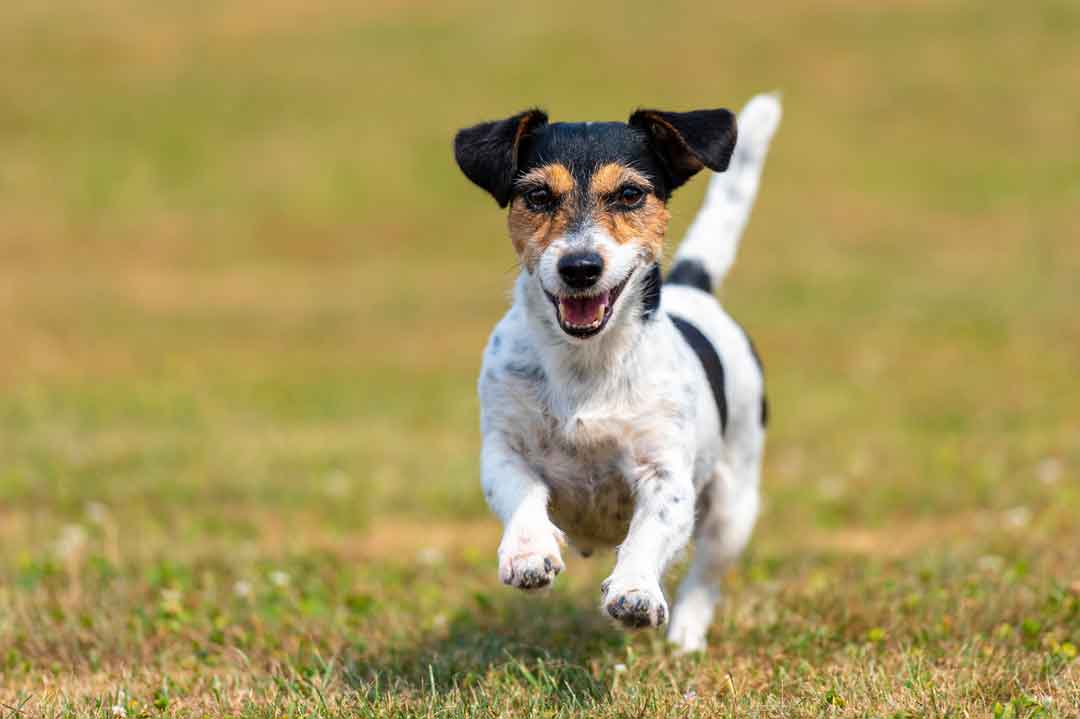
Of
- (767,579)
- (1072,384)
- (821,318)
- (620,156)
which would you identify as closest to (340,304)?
(821,318)

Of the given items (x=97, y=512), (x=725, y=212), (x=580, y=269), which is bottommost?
(x=97, y=512)

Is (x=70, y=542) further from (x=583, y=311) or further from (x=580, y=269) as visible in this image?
(x=580, y=269)

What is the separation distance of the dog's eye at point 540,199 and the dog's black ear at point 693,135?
511 mm

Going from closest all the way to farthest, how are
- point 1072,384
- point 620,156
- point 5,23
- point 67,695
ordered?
point 67,695, point 620,156, point 1072,384, point 5,23

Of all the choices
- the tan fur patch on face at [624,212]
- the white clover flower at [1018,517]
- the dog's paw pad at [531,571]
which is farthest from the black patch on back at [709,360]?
the white clover flower at [1018,517]

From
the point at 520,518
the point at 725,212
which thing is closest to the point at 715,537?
the point at 725,212

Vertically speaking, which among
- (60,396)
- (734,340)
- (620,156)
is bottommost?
(60,396)

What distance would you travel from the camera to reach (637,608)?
4.37 meters

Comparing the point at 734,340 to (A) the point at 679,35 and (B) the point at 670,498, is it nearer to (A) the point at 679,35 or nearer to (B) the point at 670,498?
(B) the point at 670,498

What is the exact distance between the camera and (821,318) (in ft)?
66.8

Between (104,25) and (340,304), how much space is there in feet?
62.3

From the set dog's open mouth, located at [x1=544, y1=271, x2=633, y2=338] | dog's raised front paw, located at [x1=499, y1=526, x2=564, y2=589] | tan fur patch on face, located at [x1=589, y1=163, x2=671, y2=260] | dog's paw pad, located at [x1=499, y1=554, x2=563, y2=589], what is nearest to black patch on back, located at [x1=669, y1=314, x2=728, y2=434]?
tan fur patch on face, located at [x1=589, y1=163, x2=671, y2=260]

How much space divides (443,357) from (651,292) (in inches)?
532

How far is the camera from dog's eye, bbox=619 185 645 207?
16.6 ft
